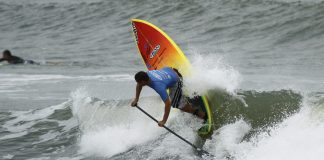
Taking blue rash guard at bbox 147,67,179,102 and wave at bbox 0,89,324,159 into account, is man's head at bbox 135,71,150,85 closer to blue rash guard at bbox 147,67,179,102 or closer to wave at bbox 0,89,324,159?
blue rash guard at bbox 147,67,179,102

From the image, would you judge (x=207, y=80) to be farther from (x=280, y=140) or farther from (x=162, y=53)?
(x=280, y=140)

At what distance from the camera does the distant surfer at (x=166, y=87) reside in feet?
25.6

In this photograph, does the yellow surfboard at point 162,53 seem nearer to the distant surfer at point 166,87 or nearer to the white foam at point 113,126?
the distant surfer at point 166,87

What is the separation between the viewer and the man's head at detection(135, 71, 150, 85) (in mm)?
7770

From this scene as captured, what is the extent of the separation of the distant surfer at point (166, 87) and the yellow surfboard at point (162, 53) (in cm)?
18

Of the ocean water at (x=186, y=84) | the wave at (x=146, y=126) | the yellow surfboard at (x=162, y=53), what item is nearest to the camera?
the wave at (x=146, y=126)

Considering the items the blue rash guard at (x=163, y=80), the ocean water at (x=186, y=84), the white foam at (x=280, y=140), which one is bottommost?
the ocean water at (x=186, y=84)

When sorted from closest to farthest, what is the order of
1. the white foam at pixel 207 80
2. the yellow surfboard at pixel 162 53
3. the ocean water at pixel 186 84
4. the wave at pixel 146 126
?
the wave at pixel 146 126 → the ocean water at pixel 186 84 → the yellow surfboard at pixel 162 53 → the white foam at pixel 207 80

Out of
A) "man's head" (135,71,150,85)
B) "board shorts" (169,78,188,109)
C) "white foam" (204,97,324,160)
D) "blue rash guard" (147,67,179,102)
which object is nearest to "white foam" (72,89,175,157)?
"board shorts" (169,78,188,109)

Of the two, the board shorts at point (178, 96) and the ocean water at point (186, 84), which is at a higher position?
the board shorts at point (178, 96)

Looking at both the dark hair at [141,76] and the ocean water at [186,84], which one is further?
the ocean water at [186,84]

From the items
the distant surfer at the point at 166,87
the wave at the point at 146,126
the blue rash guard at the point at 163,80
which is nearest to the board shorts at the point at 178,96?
the distant surfer at the point at 166,87

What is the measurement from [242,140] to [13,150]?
3.78 metres

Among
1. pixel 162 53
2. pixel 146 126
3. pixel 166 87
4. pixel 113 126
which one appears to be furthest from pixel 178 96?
pixel 113 126
